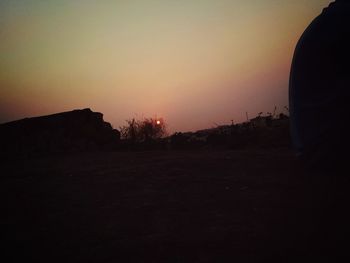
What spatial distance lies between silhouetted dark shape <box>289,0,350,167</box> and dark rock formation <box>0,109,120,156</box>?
529 inches

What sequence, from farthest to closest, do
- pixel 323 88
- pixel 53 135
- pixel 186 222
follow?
pixel 53 135 → pixel 323 88 → pixel 186 222

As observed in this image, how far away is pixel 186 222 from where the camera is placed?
229cm

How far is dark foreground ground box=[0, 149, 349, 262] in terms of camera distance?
1774 mm

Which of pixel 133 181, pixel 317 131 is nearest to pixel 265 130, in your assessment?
pixel 317 131

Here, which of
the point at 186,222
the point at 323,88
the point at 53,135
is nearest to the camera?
the point at 186,222

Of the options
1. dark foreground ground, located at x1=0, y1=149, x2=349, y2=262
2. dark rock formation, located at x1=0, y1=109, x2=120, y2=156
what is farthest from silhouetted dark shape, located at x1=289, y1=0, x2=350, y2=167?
dark rock formation, located at x1=0, y1=109, x2=120, y2=156

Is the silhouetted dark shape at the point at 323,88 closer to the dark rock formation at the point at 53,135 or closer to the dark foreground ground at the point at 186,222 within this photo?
the dark foreground ground at the point at 186,222

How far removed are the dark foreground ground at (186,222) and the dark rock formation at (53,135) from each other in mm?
13249

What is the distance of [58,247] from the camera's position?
6.53 feet

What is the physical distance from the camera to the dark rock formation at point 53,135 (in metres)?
16.4

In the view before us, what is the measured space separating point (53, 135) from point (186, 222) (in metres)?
16.5

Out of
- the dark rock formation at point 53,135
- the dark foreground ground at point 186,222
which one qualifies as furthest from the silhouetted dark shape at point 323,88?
the dark rock formation at point 53,135

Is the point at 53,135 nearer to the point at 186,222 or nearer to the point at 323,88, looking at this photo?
the point at 323,88

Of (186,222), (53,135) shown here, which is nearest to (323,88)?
(186,222)
